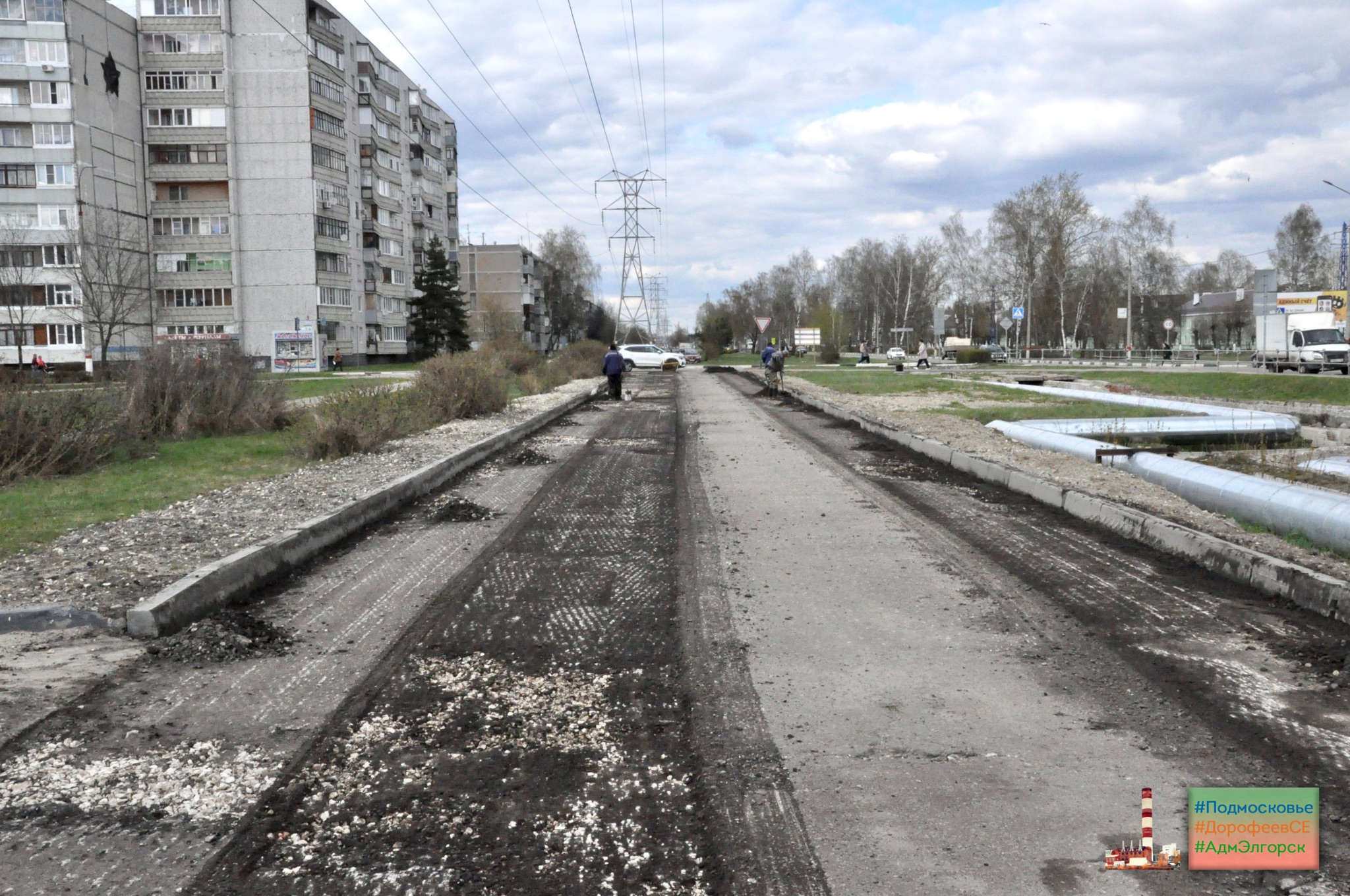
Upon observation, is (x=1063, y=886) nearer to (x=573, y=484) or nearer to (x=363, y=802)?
(x=363, y=802)

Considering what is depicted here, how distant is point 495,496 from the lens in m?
11.6

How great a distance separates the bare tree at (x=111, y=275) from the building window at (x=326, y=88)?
14.5m

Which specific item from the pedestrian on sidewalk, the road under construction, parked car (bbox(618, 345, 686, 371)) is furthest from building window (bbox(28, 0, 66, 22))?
the road under construction

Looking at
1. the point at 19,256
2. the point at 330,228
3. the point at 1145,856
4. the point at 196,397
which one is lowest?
the point at 1145,856

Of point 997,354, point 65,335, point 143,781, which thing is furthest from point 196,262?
point 143,781

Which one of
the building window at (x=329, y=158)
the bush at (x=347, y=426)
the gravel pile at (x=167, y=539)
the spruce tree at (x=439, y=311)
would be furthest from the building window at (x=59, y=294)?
the gravel pile at (x=167, y=539)

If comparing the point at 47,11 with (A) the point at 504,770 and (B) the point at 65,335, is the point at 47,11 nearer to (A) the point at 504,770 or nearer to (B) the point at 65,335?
(B) the point at 65,335

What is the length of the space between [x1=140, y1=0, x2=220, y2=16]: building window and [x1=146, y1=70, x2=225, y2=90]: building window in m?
3.60

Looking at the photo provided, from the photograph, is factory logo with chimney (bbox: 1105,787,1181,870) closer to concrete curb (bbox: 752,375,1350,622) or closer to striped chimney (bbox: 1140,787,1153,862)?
striped chimney (bbox: 1140,787,1153,862)

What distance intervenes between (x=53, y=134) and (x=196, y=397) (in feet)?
182

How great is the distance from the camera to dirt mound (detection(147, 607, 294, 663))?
546cm

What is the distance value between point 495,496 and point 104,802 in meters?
7.95

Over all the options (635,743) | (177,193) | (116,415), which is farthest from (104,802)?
(177,193)

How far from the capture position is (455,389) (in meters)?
22.6
